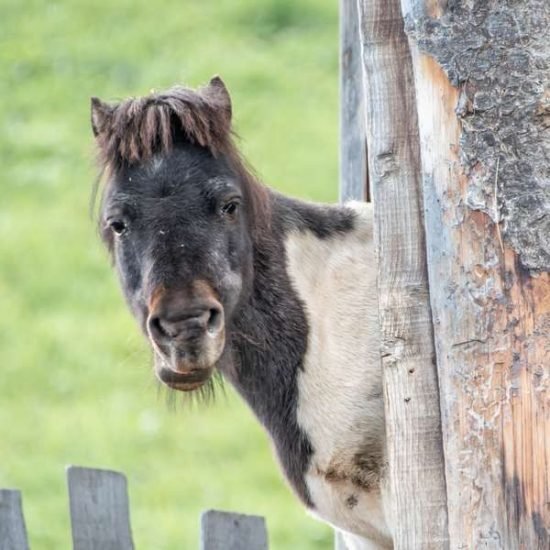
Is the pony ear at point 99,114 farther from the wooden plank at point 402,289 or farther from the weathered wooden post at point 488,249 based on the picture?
the weathered wooden post at point 488,249

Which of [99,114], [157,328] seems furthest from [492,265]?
[99,114]

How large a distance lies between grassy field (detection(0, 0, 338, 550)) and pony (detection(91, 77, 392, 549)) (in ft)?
9.54

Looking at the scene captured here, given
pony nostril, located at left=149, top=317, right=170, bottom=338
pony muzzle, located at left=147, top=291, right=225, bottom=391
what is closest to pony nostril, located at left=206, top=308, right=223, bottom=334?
pony muzzle, located at left=147, top=291, right=225, bottom=391

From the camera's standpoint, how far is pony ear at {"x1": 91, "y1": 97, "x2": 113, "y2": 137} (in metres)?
4.34

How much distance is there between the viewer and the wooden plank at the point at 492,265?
318cm

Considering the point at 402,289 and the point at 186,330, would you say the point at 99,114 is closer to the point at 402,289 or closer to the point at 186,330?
the point at 186,330

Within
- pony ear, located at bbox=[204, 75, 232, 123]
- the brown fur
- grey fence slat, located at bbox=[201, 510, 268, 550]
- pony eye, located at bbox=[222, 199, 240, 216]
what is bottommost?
grey fence slat, located at bbox=[201, 510, 268, 550]

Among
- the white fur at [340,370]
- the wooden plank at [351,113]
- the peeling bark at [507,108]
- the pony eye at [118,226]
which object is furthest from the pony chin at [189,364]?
the wooden plank at [351,113]

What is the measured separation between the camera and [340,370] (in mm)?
4461

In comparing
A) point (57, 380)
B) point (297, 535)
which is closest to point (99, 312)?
point (57, 380)

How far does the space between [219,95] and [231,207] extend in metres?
0.41

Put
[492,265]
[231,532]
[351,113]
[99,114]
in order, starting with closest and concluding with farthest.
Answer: [492,265]
[99,114]
[231,532]
[351,113]

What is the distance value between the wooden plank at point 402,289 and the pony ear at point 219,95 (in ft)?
2.47

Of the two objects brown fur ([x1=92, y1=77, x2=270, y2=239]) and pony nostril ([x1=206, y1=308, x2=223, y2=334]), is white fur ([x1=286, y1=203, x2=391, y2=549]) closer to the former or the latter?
brown fur ([x1=92, y1=77, x2=270, y2=239])
